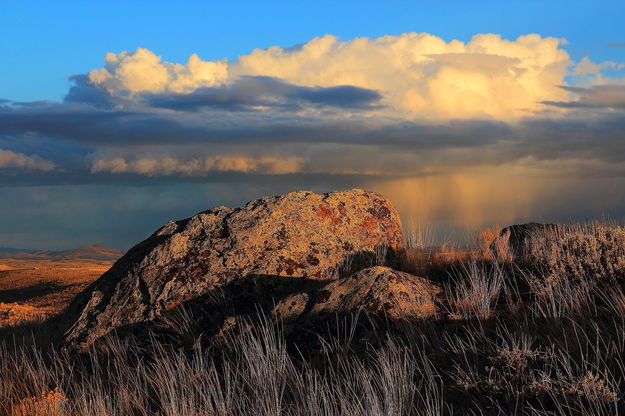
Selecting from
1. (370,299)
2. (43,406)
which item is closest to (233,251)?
(370,299)

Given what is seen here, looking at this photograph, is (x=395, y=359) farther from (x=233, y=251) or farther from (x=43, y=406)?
(x=233, y=251)

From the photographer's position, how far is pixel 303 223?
9.28 metres

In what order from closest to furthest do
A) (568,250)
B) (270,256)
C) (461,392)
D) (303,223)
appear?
(461,392) → (568,250) → (270,256) → (303,223)

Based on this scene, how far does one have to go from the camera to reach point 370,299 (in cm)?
662

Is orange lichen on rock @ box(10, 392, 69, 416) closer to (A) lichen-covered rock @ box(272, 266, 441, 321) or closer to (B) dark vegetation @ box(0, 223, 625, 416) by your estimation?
(B) dark vegetation @ box(0, 223, 625, 416)

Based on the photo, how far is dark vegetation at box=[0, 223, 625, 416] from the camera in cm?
477

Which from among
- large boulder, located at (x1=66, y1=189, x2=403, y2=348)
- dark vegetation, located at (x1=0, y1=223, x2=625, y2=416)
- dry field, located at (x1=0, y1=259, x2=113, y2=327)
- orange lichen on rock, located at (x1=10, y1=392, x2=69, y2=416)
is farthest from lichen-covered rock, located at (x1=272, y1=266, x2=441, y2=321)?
dry field, located at (x1=0, y1=259, x2=113, y2=327)

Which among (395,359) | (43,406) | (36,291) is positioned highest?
(395,359)

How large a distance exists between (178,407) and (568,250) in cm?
553

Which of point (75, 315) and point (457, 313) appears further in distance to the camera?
point (75, 315)

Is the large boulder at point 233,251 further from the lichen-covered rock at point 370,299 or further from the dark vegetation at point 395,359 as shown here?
the lichen-covered rock at point 370,299

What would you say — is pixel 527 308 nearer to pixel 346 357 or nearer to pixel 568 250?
pixel 568 250

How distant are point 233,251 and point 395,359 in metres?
3.87

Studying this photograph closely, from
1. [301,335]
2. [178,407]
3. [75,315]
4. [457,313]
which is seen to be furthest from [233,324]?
[75,315]
